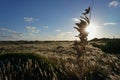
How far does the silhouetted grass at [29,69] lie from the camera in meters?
9.22

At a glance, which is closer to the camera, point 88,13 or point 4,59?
point 88,13

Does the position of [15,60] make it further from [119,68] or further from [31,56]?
[119,68]

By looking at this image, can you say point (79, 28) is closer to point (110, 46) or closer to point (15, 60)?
point (15, 60)

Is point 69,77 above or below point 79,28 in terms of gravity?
below

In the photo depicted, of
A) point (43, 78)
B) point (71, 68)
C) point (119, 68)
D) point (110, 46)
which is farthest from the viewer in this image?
point (110, 46)

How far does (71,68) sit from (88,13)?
5.64 m

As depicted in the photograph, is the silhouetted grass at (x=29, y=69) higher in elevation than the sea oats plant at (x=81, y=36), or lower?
lower

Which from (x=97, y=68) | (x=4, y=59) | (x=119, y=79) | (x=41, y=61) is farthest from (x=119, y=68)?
(x=4, y=59)

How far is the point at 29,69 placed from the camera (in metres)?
9.66

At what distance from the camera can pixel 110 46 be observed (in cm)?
2395

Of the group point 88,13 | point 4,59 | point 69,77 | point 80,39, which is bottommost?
point 69,77

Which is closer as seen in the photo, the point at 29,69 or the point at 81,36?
the point at 81,36

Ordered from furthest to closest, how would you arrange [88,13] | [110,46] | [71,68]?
[110,46]
[71,68]
[88,13]

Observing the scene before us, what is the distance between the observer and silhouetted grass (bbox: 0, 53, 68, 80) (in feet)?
30.3
